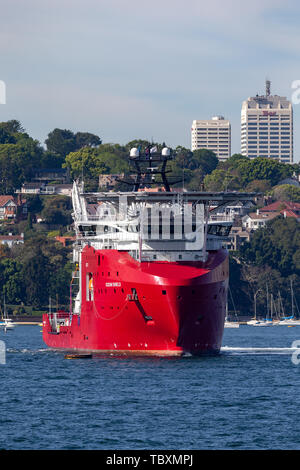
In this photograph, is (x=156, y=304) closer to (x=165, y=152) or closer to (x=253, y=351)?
(x=165, y=152)

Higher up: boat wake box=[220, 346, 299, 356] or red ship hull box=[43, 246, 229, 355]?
red ship hull box=[43, 246, 229, 355]

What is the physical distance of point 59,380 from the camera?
92938 mm

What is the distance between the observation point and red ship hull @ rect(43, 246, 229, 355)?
9981 cm

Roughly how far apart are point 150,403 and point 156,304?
68.8 feet

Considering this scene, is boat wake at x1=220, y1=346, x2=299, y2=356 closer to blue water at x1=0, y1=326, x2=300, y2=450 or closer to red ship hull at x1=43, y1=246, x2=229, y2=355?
blue water at x1=0, y1=326, x2=300, y2=450

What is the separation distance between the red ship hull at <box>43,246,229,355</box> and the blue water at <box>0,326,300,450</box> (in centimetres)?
186

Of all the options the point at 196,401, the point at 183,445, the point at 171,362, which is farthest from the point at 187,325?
the point at 183,445

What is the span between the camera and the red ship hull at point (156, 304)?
99.8 m

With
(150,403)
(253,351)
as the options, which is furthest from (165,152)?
(150,403)

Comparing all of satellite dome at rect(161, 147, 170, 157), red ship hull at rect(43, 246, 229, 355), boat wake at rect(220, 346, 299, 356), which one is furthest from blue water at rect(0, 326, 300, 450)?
satellite dome at rect(161, 147, 170, 157)

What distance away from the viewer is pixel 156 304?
99938 mm

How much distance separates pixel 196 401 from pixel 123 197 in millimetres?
31252

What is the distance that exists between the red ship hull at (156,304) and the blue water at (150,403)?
1.86 m

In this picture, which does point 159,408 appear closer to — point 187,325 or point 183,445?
point 183,445
